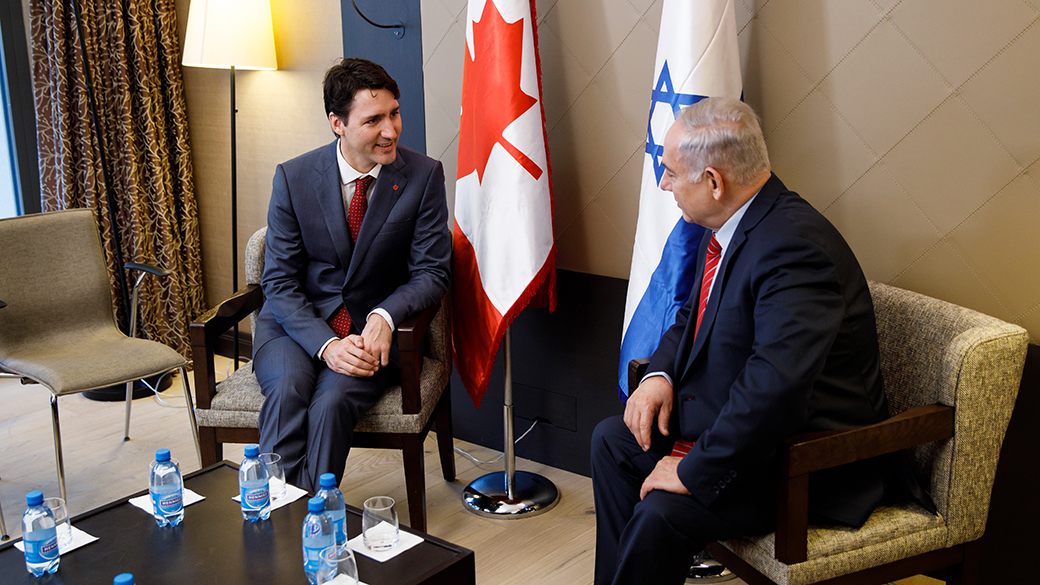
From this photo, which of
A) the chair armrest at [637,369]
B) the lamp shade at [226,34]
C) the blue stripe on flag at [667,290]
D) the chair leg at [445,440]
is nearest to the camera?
the chair armrest at [637,369]

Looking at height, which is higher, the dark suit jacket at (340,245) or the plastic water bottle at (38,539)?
the dark suit jacket at (340,245)

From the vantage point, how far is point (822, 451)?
161cm

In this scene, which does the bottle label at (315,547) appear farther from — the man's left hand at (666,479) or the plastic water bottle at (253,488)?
the man's left hand at (666,479)

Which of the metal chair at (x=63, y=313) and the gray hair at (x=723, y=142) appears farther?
the metal chair at (x=63, y=313)

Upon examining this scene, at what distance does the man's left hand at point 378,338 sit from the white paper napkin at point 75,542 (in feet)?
3.00

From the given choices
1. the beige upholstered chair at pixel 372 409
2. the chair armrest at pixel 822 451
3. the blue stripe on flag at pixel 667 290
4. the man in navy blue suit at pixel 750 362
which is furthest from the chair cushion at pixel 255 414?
the chair armrest at pixel 822 451

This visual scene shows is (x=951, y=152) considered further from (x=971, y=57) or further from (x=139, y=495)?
(x=139, y=495)

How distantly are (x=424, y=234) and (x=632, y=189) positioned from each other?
69 cm

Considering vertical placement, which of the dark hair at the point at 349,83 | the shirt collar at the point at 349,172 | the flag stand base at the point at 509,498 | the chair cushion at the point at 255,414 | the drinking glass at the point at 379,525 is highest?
the dark hair at the point at 349,83

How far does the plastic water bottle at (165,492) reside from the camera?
1.74 m

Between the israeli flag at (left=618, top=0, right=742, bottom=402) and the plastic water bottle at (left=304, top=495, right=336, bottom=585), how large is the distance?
1.17 meters

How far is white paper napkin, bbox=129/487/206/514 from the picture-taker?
1842 mm

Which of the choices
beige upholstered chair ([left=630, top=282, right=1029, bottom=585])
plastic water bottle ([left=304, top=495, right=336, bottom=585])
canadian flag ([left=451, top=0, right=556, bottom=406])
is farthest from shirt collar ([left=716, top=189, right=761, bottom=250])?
plastic water bottle ([left=304, top=495, right=336, bottom=585])

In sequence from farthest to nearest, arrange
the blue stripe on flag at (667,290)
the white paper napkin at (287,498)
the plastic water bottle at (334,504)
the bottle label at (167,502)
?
the blue stripe on flag at (667,290) < the white paper napkin at (287,498) < the bottle label at (167,502) < the plastic water bottle at (334,504)
